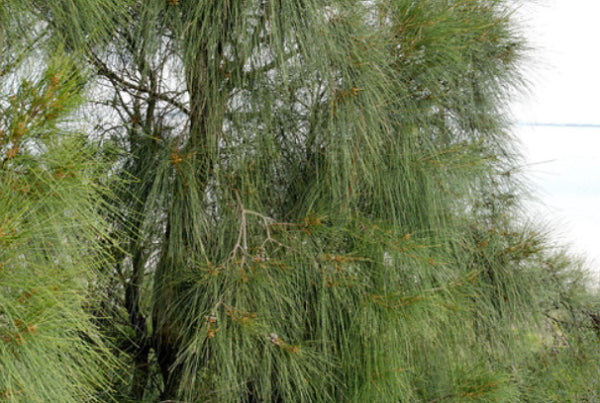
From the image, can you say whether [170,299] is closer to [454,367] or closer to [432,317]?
[432,317]

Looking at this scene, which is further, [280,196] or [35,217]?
[280,196]

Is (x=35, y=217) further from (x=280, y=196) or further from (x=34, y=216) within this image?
(x=280, y=196)

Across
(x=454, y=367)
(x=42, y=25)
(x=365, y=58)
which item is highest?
(x=365, y=58)

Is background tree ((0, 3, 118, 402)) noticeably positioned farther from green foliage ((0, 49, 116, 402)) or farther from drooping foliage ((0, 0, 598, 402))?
drooping foliage ((0, 0, 598, 402))

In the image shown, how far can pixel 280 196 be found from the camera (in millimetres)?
976

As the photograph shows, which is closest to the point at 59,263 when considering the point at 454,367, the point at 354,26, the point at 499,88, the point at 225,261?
the point at 225,261

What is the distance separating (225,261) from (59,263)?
0.26 m

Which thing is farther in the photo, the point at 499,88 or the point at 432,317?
the point at 499,88

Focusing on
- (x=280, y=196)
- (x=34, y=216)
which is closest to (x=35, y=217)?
(x=34, y=216)

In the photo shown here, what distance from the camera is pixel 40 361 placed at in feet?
1.74

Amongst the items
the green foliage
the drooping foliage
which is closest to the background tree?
the green foliage

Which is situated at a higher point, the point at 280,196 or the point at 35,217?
the point at 280,196

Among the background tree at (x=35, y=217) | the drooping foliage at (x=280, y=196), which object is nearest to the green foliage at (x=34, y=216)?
the background tree at (x=35, y=217)

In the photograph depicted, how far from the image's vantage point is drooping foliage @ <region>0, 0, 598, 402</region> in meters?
0.84
